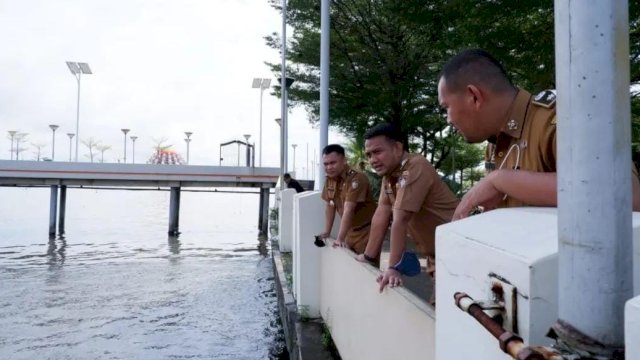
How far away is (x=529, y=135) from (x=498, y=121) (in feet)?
0.44

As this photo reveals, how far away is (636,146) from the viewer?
34.2ft

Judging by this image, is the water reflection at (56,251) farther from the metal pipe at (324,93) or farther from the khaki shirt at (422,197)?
the khaki shirt at (422,197)

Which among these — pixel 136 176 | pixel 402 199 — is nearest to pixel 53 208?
pixel 136 176

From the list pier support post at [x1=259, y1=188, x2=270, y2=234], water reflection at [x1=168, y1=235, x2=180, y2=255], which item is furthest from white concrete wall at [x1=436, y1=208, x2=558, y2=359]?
pier support post at [x1=259, y1=188, x2=270, y2=234]

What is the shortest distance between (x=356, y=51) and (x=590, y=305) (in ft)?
45.9

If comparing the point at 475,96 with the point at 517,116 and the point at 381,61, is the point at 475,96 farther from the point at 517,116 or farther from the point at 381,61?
the point at 381,61

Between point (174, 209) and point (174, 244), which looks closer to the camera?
point (174, 244)

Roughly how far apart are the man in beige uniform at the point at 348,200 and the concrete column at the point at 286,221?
6.16 meters

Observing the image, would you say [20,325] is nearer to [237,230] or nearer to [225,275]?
[225,275]

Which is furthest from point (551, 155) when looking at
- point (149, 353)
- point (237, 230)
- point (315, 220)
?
point (237, 230)

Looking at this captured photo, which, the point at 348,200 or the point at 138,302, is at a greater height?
the point at 348,200

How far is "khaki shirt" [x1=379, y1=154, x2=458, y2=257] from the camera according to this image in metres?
3.00

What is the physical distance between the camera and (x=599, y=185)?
1.02 m

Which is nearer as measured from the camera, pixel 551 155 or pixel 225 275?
pixel 551 155
